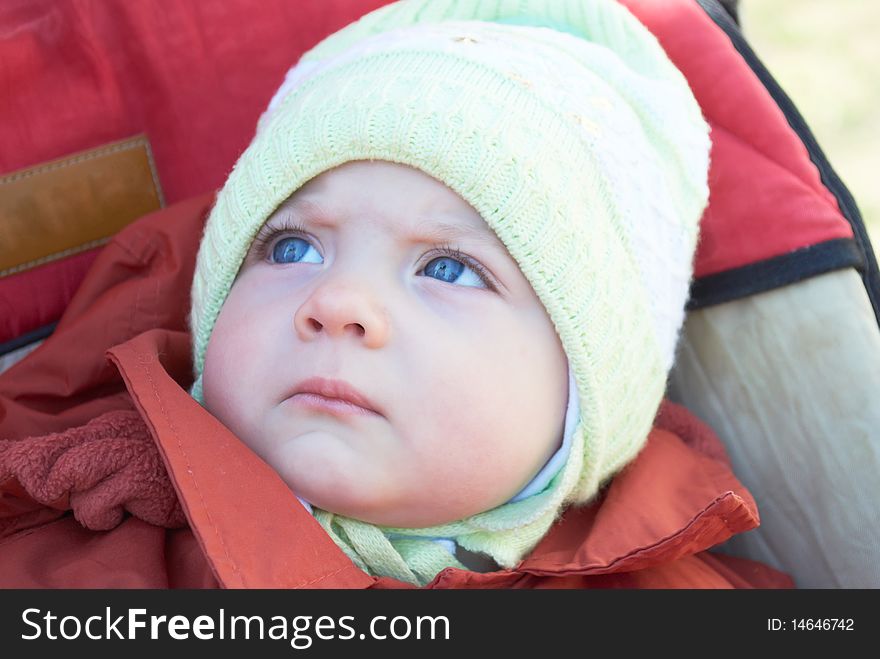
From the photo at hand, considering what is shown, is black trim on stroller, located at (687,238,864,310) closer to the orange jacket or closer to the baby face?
the orange jacket

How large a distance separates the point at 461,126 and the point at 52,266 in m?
0.64

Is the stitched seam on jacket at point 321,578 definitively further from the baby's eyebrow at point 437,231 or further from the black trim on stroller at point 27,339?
the black trim on stroller at point 27,339

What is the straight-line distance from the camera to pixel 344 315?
1063 millimetres

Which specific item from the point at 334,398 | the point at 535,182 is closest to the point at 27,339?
the point at 334,398

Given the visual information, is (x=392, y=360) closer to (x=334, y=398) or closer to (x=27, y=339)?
(x=334, y=398)

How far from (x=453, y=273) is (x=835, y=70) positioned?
90.7 inches

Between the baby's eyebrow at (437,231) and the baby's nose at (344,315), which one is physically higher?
the baby's eyebrow at (437,231)

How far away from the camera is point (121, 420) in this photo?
47.7 inches

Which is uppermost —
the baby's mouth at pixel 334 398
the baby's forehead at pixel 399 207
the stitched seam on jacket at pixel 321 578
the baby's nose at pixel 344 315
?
the baby's forehead at pixel 399 207

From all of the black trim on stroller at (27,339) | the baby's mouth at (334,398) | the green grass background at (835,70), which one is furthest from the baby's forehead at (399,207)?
the green grass background at (835,70)

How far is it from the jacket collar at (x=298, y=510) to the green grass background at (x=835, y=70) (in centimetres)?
145

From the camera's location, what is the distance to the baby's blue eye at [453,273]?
1.17m
